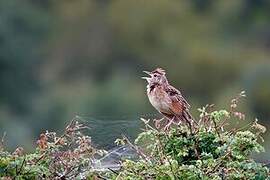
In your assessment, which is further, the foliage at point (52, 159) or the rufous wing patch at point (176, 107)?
the rufous wing patch at point (176, 107)

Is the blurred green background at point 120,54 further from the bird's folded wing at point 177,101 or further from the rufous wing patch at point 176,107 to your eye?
the rufous wing patch at point 176,107

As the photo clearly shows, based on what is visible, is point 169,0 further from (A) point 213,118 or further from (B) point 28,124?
(A) point 213,118

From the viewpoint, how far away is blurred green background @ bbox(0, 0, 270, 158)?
125 feet

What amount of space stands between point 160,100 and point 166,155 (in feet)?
3.49

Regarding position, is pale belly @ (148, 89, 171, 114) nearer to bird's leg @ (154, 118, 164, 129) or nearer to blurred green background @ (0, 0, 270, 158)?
bird's leg @ (154, 118, 164, 129)

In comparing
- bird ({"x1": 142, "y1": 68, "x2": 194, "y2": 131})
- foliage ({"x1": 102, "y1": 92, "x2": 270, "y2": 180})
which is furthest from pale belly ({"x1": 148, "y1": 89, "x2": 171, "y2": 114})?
foliage ({"x1": 102, "y1": 92, "x2": 270, "y2": 180})

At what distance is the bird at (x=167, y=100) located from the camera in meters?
6.67

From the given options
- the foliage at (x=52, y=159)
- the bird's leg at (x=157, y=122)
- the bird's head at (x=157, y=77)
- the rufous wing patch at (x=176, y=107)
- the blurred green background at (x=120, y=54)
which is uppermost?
the blurred green background at (x=120, y=54)

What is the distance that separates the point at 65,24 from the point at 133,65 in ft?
15.0

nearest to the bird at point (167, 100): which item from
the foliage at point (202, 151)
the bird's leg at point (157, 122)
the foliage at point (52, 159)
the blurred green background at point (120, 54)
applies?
the bird's leg at point (157, 122)

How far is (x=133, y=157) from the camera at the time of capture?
6164mm

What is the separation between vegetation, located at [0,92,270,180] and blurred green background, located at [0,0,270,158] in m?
26.4

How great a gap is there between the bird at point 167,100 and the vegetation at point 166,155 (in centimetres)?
42

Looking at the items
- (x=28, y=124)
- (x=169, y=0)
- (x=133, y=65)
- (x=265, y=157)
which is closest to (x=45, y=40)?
(x=133, y=65)
